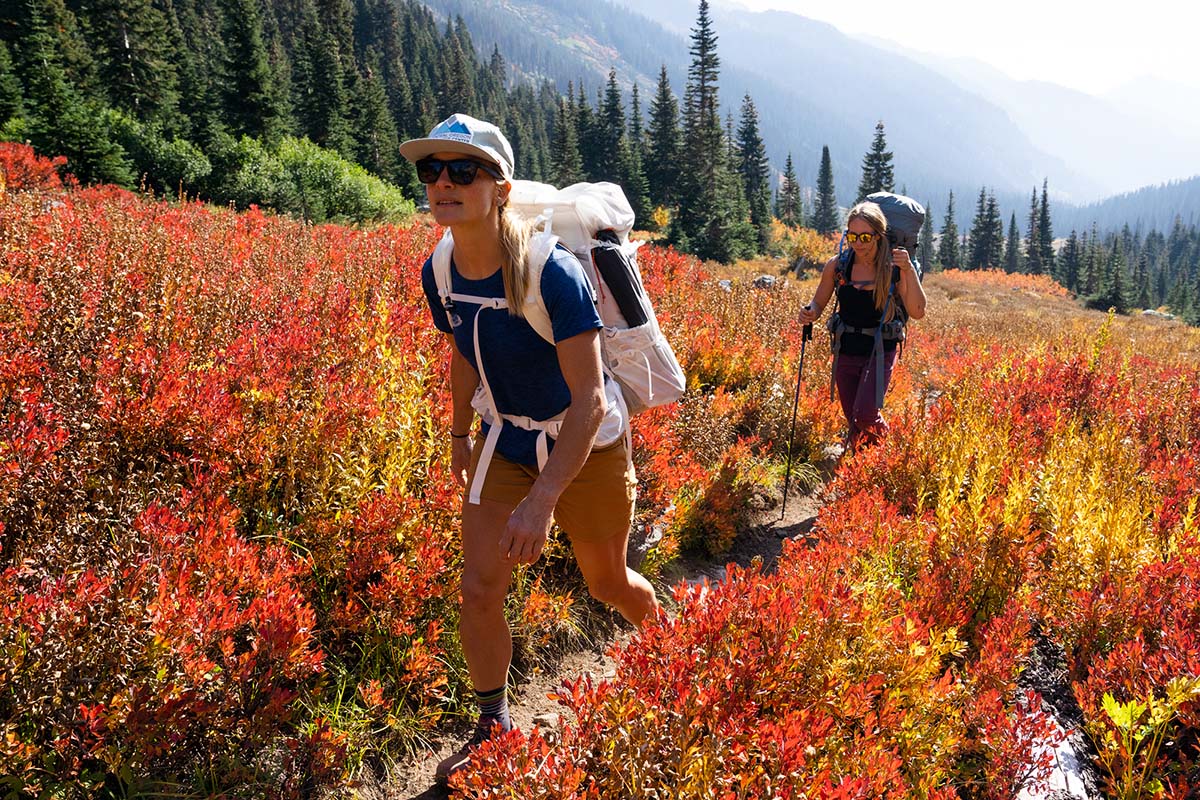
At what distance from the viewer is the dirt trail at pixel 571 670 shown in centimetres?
255

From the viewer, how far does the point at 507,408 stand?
237 cm

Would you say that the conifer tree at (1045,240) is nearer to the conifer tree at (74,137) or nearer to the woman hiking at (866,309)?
the conifer tree at (74,137)

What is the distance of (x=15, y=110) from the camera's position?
29938 millimetres

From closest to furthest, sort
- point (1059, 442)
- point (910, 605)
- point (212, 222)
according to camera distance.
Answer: point (910, 605) < point (1059, 442) < point (212, 222)

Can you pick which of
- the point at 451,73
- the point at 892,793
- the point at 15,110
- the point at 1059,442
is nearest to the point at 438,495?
the point at 892,793

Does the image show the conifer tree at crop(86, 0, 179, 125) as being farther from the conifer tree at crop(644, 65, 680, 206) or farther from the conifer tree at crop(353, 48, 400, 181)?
the conifer tree at crop(644, 65, 680, 206)

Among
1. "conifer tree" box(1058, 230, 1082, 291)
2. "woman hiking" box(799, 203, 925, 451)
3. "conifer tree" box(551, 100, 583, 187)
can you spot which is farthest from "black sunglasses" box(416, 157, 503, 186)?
"conifer tree" box(1058, 230, 1082, 291)

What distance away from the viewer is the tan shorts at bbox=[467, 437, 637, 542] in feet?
7.80

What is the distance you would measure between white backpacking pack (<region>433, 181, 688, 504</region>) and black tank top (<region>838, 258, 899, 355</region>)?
9.94 feet

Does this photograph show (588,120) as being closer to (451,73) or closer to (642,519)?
(451,73)

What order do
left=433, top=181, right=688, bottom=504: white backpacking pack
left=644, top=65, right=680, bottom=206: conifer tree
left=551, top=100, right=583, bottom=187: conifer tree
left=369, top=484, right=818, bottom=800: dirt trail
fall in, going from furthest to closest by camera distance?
1. left=551, top=100, right=583, bottom=187: conifer tree
2. left=644, top=65, right=680, bottom=206: conifer tree
3. left=369, top=484, right=818, bottom=800: dirt trail
4. left=433, top=181, right=688, bottom=504: white backpacking pack

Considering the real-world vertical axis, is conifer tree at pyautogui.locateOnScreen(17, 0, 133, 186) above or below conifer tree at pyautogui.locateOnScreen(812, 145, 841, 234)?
above

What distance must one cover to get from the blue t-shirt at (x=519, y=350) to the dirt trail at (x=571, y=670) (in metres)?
0.87

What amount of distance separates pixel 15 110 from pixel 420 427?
3848 cm
